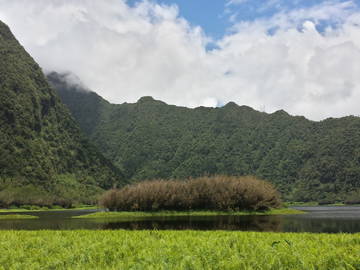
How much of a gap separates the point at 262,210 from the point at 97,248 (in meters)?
106

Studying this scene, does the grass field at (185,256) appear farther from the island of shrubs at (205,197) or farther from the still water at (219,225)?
the island of shrubs at (205,197)

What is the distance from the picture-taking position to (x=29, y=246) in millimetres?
32562

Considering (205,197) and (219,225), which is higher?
(205,197)

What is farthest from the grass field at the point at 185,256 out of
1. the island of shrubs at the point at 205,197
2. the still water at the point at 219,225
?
the island of shrubs at the point at 205,197

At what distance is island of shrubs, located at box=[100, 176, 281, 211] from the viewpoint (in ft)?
415

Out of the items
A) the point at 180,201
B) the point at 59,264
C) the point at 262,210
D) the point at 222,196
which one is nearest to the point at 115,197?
the point at 180,201

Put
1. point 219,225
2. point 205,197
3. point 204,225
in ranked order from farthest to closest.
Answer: point 205,197 < point 204,225 < point 219,225

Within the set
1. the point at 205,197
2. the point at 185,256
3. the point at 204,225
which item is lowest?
the point at 204,225

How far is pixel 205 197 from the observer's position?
5118 inches

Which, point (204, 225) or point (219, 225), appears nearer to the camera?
point (219, 225)

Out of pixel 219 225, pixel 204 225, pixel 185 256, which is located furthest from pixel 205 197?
pixel 185 256

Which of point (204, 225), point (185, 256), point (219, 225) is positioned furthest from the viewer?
point (204, 225)

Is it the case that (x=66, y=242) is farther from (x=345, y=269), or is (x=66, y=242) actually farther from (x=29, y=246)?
(x=345, y=269)

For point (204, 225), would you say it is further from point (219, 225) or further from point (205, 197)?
point (205, 197)
